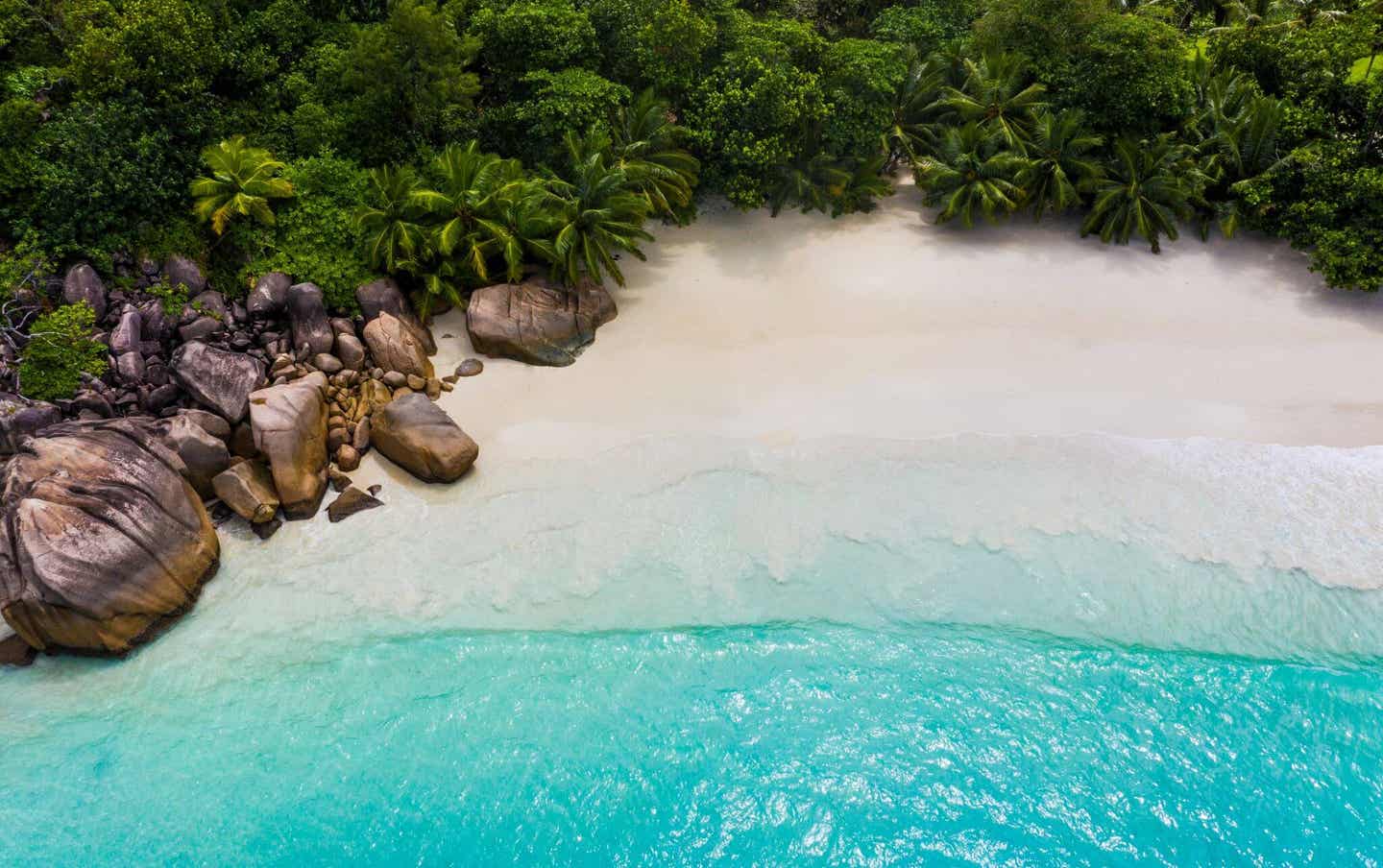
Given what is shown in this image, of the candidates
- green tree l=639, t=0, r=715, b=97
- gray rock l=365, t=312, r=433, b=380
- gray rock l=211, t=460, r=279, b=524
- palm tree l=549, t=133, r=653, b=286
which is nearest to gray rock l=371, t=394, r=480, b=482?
gray rock l=365, t=312, r=433, b=380

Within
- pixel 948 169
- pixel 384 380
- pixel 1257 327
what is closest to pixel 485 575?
pixel 384 380

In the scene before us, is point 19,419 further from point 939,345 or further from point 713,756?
point 939,345

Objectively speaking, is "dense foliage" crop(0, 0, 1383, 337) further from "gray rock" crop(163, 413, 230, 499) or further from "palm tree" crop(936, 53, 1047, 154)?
"gray rock" crop(163, 413, 230, 499)

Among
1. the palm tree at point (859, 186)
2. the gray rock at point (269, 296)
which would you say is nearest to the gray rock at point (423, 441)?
the gray rock at point (269, 296)

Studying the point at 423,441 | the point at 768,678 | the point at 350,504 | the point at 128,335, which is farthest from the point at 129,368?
the point at 768,678

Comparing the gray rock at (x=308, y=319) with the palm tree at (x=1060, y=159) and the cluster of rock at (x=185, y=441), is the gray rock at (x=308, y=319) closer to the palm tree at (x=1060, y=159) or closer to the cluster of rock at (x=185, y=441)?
the cluster of rock at (x=185, y=441)

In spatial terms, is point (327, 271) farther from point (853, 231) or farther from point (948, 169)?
point (948, 169)

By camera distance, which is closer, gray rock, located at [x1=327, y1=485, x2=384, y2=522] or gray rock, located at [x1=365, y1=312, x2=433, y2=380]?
gray rock, located at [x1=327, y1=485, x2=384, y2=522]
